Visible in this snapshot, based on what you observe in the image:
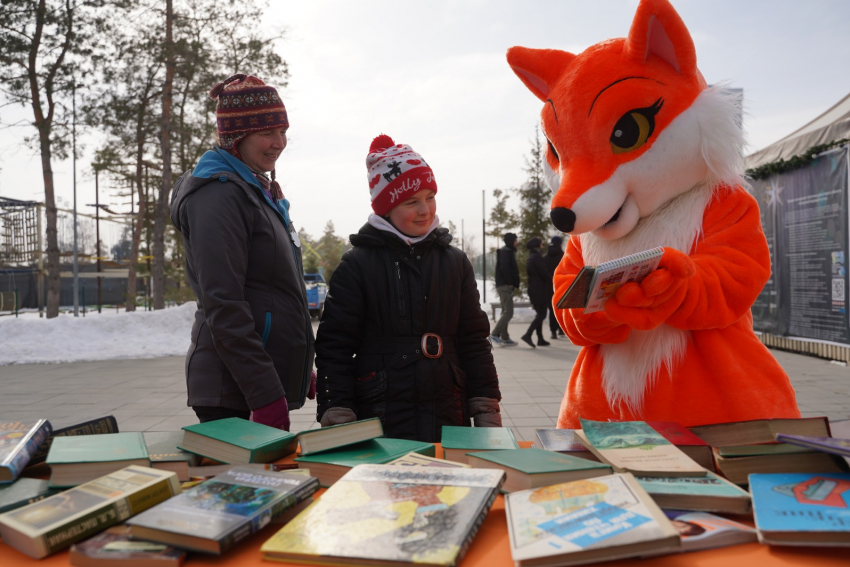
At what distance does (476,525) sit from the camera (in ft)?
3.22

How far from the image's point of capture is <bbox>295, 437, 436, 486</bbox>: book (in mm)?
1294

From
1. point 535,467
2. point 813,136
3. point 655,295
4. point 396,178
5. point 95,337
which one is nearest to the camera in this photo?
point 535,467

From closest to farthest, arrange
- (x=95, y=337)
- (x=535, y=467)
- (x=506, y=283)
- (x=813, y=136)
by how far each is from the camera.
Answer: (x=535, y=467)
(x=813, y=136)
(x=506, y=283)
(x=95, y=337)

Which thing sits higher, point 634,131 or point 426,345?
point 634,131

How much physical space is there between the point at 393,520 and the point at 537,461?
14.4 inches

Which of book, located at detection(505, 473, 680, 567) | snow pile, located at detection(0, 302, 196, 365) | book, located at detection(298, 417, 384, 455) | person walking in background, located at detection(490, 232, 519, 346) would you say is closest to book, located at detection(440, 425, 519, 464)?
book, located at detection(298, 417, 384, 455)

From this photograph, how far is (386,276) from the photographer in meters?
2.31

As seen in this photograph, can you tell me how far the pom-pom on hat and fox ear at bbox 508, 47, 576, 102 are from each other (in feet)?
3.16

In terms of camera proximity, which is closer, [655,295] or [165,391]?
[655,295]

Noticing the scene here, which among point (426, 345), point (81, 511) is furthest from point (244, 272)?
point (81, 511)

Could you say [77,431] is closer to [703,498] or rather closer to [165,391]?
[703,498]

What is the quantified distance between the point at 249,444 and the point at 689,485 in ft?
3.10

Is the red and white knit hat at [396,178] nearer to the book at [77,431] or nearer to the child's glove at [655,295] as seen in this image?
the child's glove at [655,295]

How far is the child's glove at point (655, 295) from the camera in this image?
1.63m
